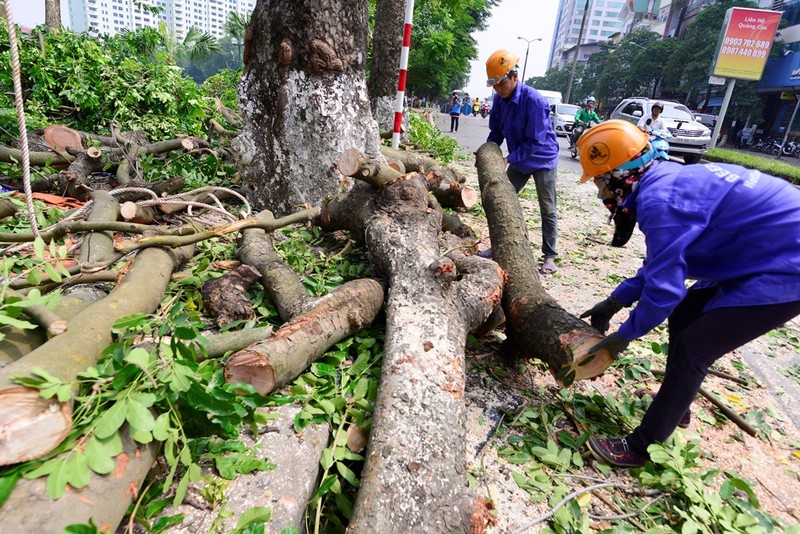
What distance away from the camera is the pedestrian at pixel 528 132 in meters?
4.00

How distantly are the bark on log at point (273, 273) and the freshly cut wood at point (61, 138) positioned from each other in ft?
9.82

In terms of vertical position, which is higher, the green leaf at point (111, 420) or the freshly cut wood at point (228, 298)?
the green leaf at point (111, 420)

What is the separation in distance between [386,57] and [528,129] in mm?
4387

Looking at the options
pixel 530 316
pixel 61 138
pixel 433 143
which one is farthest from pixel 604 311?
pixel 433 143

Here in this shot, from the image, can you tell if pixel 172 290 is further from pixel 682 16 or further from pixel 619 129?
pixel 682 16

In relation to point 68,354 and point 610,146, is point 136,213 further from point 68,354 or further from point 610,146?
point 610,146

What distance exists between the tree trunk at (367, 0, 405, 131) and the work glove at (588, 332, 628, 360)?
6.20 metres

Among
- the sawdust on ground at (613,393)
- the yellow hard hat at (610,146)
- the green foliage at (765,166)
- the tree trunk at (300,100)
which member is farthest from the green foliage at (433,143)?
the green foliage at (765,166)

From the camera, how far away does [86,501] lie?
1184 millimetres

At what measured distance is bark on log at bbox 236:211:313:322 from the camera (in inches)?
94.3

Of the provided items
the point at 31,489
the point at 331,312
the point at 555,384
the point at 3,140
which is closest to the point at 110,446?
the point at 31,489

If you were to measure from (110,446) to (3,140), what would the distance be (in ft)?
17.3

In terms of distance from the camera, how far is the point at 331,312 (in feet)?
7.29

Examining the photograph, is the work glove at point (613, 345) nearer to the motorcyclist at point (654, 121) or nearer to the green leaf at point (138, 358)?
the green leaf at point (138, 358)
